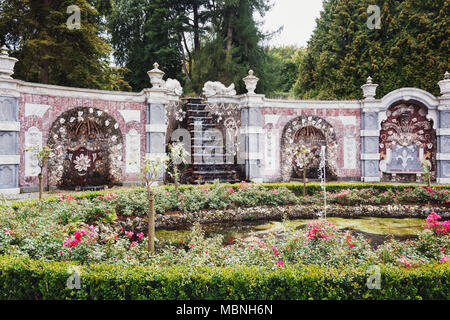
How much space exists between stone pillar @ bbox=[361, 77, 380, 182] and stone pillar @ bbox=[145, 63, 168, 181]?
9.71m

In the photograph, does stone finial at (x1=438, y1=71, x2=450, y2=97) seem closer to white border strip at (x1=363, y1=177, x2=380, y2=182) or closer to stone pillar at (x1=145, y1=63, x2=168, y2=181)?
white border strip at (x1=363, y1=177, x2=380, y2=182)

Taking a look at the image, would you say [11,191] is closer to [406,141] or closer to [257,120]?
[257,120]

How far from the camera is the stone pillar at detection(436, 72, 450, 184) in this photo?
49.4 feet

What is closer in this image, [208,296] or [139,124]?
[208,296]

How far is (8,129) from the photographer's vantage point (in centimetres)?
1061

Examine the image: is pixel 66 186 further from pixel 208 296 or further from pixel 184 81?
pixel 184 81

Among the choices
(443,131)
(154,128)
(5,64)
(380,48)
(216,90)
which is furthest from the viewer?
(380,48)

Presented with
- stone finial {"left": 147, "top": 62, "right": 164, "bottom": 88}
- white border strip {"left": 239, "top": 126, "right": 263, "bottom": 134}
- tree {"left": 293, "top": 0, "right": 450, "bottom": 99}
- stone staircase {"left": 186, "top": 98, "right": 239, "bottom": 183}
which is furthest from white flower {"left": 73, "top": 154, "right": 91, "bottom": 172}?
tree {"left": 293, "top": 0, "right": 450, "bottom": 99}

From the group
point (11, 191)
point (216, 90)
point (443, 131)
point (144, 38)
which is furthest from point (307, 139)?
point (144, 38)

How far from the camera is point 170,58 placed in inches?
931

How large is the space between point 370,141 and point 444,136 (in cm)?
342

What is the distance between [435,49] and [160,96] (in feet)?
54.6

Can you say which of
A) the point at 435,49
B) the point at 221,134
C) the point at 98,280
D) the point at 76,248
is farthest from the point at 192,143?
the point at 435,49

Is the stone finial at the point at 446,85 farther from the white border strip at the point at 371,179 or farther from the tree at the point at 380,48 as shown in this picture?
the white border strip at the point at 371,179
